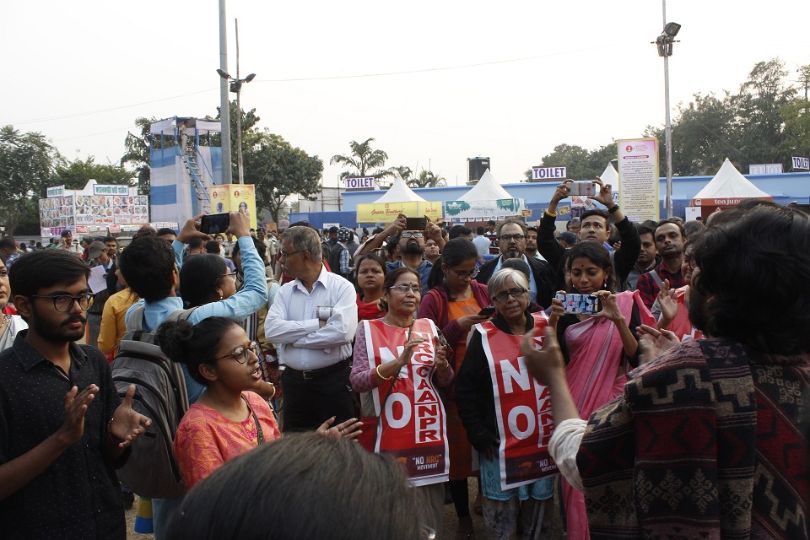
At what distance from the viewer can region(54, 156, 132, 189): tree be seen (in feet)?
178

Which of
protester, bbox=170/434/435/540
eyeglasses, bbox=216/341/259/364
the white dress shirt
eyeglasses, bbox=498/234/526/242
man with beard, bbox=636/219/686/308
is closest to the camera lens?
protester, bbox=170/434/435/540

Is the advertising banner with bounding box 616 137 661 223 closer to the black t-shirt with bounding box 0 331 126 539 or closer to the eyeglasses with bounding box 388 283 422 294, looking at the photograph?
the eyeglasses with bounding box 388 283 422 294

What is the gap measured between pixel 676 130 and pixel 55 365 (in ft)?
219

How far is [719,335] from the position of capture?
64.1 inches

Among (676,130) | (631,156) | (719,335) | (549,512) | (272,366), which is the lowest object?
(549,512)

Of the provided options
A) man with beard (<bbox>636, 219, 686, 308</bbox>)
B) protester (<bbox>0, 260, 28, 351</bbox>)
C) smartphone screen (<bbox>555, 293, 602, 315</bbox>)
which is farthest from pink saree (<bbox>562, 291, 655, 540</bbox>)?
protester (<bbox>0, 260, 28, 351</bbox>)

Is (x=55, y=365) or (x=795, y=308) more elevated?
(x=795, y=308)

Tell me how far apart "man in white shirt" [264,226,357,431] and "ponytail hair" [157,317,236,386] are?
56.6 inches

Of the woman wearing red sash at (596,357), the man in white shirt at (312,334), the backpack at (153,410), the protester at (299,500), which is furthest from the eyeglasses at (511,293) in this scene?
the protester at (299,500)

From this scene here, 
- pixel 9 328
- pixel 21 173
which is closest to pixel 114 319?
pixel 9 328

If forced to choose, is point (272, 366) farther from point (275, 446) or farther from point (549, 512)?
point (275, 446)

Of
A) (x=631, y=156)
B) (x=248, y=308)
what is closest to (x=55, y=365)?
(x=248, y=308)

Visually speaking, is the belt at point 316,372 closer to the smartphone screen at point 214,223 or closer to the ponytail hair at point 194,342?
the smartphone screen at point 214,223

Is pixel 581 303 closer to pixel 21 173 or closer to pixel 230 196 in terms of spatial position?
pixel 230 196
